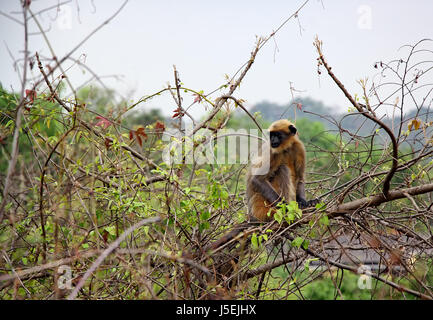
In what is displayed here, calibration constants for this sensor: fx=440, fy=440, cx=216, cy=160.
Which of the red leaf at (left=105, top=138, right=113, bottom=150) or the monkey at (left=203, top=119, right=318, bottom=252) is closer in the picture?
the red leaf at (left=105, top=138, right=113, bottom=150)

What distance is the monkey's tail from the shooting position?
487 centimetres

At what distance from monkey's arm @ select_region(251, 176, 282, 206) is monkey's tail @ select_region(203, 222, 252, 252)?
1.33 m

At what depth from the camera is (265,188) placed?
6.93m

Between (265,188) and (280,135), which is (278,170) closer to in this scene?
(265,188)

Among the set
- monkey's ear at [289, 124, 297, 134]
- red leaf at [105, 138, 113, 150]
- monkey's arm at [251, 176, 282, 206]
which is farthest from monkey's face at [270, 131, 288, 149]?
red leaf at [105, 138, 113, 150]

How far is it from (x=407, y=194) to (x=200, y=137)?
2223 mm

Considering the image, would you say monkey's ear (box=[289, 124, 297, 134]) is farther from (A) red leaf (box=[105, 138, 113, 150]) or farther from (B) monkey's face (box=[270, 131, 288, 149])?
(A) red leaf (box=[105, 138, 113, 150])

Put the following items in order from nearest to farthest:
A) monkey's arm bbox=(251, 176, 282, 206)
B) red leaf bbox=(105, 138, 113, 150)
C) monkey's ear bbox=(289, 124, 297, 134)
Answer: red leaf bbox=(105, 138, 113, 150), monkey's arm bbox=(251, 176, 282, 206), monkey's ear bbox=(289, 124, 297, 134)

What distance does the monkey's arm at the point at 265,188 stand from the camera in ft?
22.5

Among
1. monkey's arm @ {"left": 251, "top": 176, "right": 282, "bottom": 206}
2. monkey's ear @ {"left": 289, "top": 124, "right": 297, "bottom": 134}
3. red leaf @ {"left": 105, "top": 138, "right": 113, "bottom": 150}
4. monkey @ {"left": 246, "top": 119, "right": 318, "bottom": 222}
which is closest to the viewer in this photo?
red leaf @ {"left": 105, "top": 138, "right": 113, "bottom": 150}

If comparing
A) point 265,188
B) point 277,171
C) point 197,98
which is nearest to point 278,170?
point 277,171

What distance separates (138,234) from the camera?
17.5 ft

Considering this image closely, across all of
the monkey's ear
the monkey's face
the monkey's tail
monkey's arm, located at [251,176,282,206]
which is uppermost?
the monkey's ear

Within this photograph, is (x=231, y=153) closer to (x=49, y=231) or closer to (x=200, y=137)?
(x=200, y=137)
